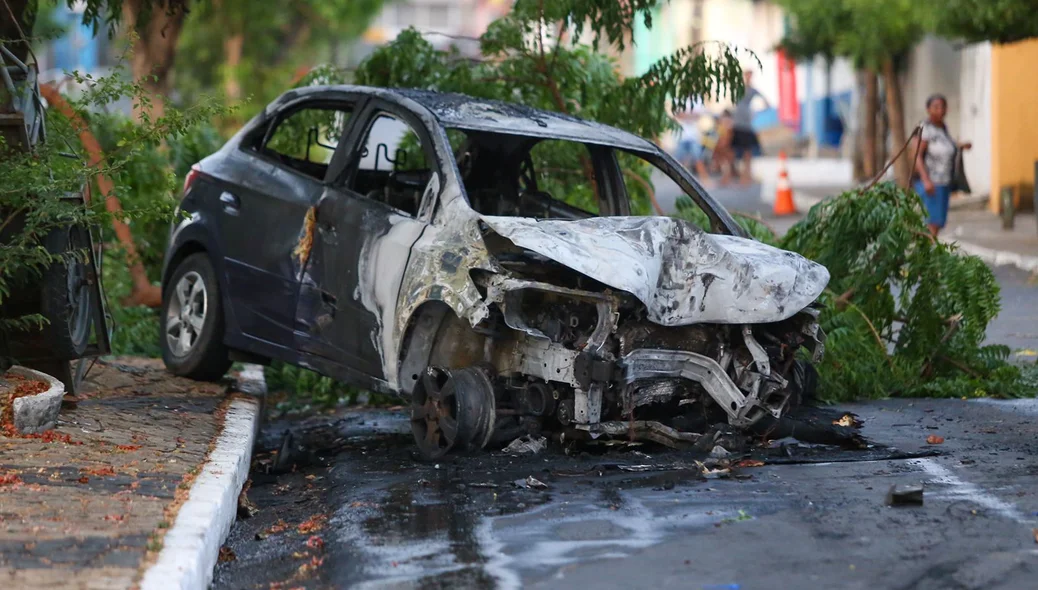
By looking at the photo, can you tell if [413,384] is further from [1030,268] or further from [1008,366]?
[1030,268]

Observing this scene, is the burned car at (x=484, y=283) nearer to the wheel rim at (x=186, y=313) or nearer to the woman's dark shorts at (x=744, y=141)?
the wheel rim at (x=186, y=313)

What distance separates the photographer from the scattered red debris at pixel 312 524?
21.0ft

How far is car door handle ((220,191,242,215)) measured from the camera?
913 centimetres

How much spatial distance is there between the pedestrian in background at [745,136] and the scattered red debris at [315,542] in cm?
2702

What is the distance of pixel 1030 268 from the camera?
639 inches

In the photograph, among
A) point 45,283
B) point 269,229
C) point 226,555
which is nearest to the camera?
point 226,555

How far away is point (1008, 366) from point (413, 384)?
4180mm

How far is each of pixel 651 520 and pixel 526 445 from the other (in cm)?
168

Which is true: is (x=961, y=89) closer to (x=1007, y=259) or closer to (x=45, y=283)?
(x=1007, y=259)

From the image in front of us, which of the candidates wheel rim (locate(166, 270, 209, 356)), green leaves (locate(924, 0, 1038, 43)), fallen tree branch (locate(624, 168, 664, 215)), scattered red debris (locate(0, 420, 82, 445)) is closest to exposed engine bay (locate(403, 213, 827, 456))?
scattered red debris (locate(0, 420, 82, 445))

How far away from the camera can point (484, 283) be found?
23.8 ft

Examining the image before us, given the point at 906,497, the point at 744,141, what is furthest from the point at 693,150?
the point at 906,497

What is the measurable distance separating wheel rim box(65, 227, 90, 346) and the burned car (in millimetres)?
900

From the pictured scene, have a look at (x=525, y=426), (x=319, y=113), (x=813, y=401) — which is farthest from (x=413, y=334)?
(x=319, y=113)
